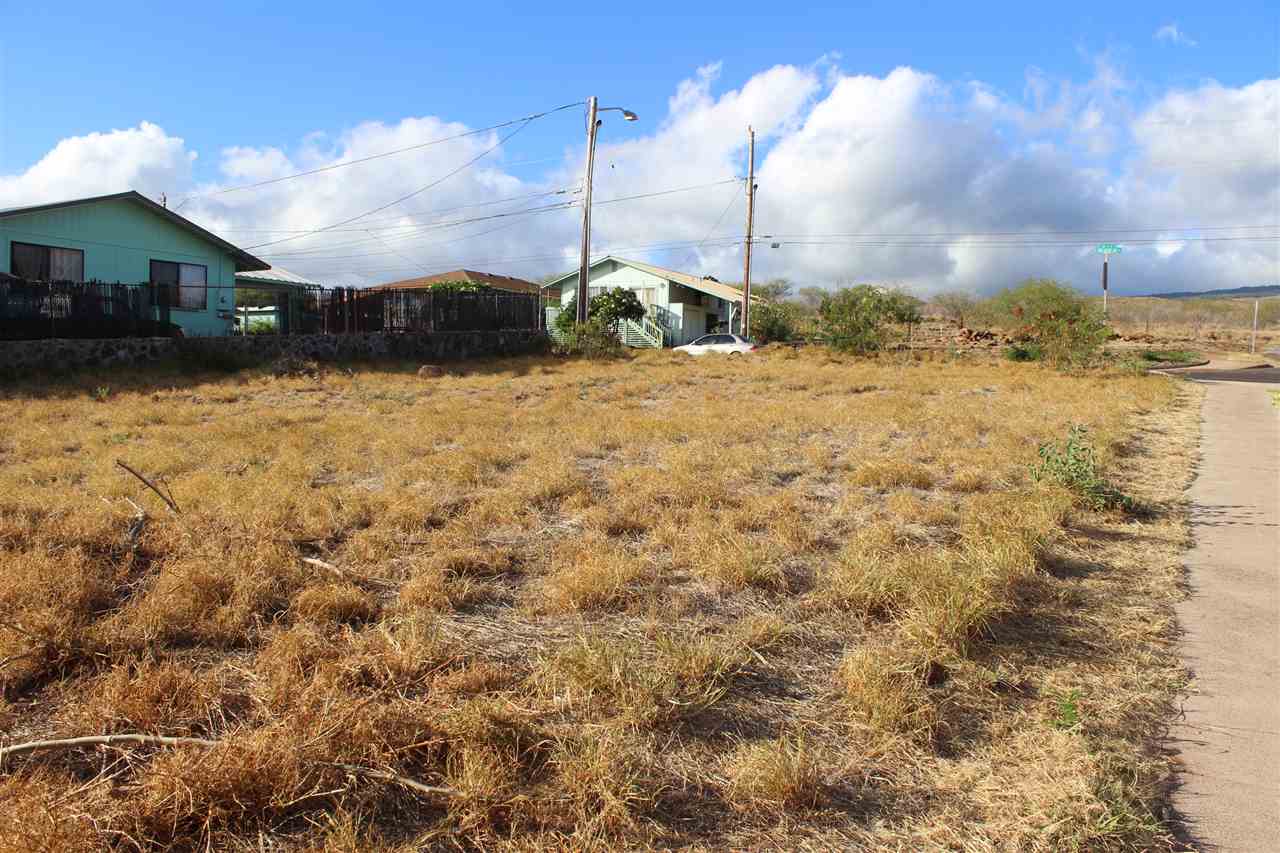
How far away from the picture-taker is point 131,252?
2288 centimetres

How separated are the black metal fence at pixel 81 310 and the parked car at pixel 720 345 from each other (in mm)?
17300

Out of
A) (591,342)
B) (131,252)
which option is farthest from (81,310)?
(591,342)

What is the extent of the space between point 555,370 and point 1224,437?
15.3 meters

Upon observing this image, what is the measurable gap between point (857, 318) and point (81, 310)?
2488 centimetres

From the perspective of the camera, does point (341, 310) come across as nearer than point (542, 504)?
No

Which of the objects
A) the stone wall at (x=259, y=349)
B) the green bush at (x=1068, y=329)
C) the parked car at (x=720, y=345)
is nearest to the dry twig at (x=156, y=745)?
the stone wall at (x=259, y=349)

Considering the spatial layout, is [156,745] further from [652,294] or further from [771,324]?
[771,324]

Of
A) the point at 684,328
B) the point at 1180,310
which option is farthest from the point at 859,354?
the point at 1180,310

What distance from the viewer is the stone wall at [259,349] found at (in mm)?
16984

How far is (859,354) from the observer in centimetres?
3172

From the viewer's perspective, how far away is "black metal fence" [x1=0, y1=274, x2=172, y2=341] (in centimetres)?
1734

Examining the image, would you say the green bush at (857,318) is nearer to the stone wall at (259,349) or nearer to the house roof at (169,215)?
the stone wall at (259,349)

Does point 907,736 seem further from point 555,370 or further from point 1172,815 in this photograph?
point 555,370

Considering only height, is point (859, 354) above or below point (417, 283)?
below
